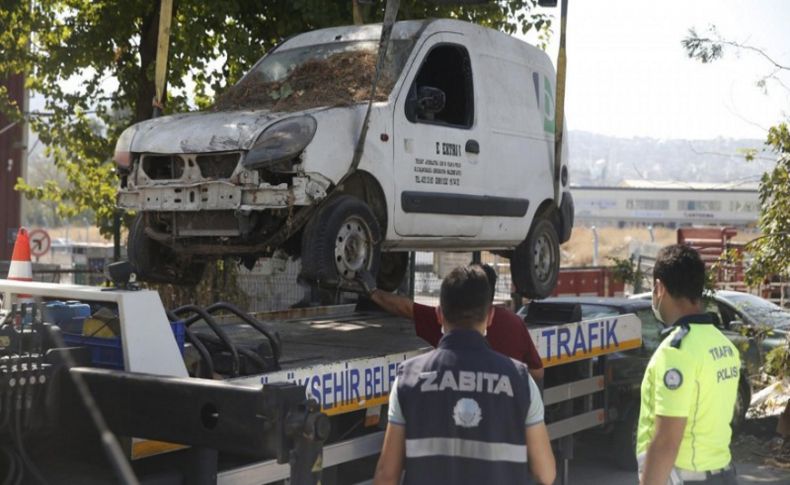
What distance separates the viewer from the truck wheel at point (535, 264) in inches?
361

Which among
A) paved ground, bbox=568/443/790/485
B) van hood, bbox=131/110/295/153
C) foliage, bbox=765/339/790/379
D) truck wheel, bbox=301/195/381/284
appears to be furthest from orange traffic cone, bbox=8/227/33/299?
foliage, bbox=765/339/790/379

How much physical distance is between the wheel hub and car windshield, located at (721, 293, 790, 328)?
6.38 metres

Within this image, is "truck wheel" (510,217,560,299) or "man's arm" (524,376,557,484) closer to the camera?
"man's arm" (524,376,557,484)

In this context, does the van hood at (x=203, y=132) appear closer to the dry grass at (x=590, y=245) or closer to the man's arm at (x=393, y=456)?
the man's arm at (x=393, y=456)

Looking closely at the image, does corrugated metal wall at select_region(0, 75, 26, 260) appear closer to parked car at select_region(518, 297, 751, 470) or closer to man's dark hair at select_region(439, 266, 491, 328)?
parked car at select_region(518, 297, 751, 470)

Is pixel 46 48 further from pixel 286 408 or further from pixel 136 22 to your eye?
pixel 286 408

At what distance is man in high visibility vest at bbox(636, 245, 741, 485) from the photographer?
4141 mm

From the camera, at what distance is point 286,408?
3.48 meters

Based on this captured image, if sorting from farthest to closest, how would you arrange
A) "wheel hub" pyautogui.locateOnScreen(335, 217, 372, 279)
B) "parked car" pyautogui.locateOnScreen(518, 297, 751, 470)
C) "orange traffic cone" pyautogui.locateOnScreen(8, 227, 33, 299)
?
1. "parked car" pyautogui.locateOnScreen(518, 297, 751, 470)
2. "wheel hub" pyautogui.locateOnScreen(335, 217, 372, 279)
3. "orange traffic cone" pyautogui.locateOnScreen(8, 227, 33, 299)

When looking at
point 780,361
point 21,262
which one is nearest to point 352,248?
point 21,262

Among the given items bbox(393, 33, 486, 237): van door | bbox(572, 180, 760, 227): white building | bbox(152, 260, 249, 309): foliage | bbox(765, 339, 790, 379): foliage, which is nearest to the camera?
bbox(393, 33, 486, 237): van door

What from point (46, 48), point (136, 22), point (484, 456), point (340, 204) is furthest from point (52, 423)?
point (46, 48)

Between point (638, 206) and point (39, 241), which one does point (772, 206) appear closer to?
point (39, 241)

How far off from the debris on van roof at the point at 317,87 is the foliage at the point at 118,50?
13.7 ft
